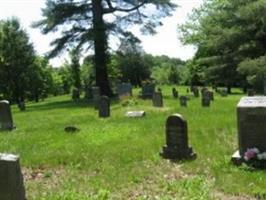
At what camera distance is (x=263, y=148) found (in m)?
10.0

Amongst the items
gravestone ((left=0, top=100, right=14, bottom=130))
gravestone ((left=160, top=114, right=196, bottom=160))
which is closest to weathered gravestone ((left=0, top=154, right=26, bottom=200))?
gravestone ((left=160, top=114, right=196, bottom=160))

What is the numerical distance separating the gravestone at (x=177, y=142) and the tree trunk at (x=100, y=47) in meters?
26.0

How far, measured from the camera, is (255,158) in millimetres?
9828

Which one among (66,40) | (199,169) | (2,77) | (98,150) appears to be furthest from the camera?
(2,77)

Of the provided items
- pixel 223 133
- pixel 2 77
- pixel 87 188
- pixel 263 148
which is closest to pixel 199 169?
pixel 263 148

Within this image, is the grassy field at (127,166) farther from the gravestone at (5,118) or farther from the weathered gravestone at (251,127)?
the gravestone at (5,118)

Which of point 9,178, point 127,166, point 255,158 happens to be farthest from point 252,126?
point 9,178

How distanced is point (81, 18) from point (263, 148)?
29.9m

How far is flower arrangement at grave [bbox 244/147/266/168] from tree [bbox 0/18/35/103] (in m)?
44.9

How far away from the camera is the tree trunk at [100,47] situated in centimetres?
3712

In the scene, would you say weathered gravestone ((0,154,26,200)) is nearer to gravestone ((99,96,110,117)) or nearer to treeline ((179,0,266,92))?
gravestone ((99,96,110,117))

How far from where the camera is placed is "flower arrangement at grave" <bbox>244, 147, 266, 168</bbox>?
970 cm

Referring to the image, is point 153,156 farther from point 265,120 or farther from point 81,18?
point 81,18

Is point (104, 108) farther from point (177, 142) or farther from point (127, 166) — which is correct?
point (127, 166)
